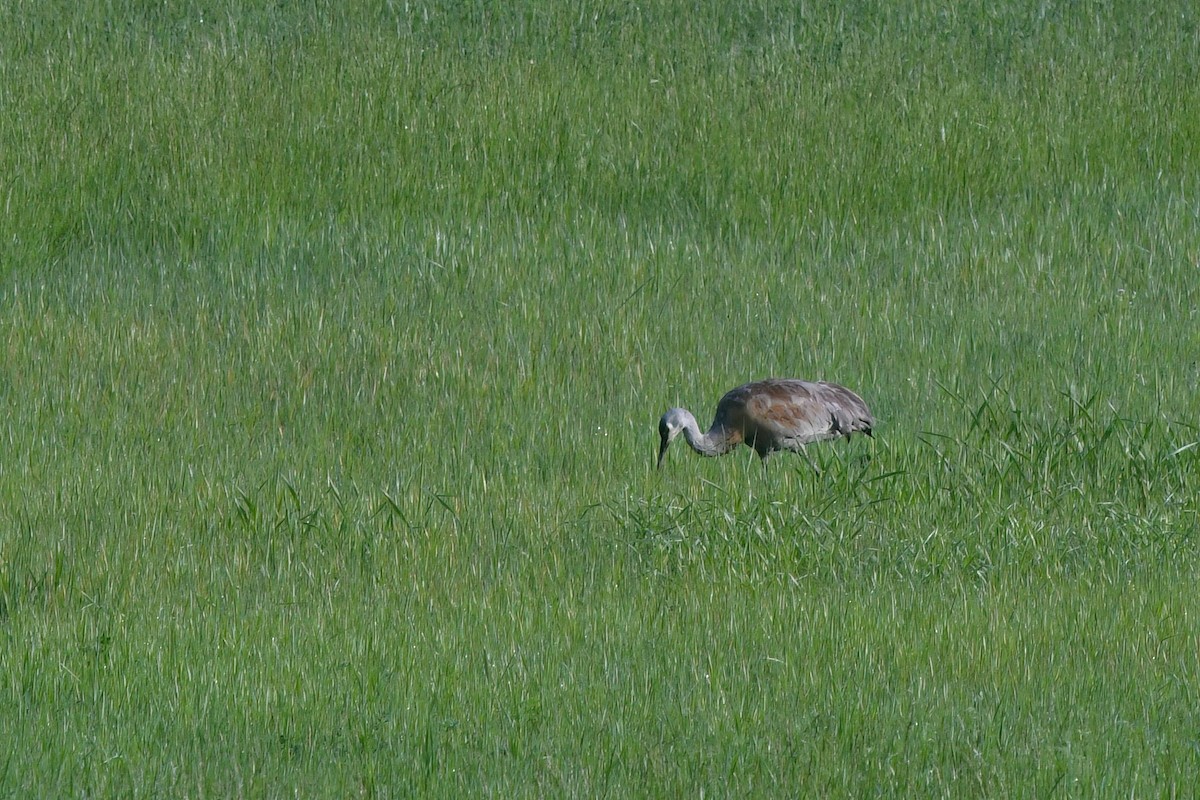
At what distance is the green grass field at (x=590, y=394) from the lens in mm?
5152

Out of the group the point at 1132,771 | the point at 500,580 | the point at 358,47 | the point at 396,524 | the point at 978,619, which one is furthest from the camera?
the point at 358,47

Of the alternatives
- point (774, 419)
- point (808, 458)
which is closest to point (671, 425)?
point (774, 419)

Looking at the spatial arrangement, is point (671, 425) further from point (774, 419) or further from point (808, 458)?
point (808, 458)

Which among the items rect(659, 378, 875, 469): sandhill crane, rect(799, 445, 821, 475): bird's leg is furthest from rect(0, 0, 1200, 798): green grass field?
rect(659, 378, 875, 469): sandhill crane

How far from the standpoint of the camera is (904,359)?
9.42 meters

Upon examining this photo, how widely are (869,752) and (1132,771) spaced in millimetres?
740

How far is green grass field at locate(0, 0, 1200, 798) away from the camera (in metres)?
5.15

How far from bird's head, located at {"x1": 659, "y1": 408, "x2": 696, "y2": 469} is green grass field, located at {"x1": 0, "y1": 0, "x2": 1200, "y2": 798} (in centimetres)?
18

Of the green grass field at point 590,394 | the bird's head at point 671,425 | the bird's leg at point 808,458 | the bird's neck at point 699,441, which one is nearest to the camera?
the green grass field at point 590,394

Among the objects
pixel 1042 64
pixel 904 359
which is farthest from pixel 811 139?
pixel 904 359

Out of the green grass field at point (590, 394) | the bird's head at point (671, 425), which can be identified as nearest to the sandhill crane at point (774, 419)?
the bird's head at point (671, 425)

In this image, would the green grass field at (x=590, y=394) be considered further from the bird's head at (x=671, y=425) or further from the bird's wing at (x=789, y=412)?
the bird's wing at (x=789, y=412)

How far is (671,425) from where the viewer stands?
798cm

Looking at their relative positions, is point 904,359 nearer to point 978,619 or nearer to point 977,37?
point 978,619
